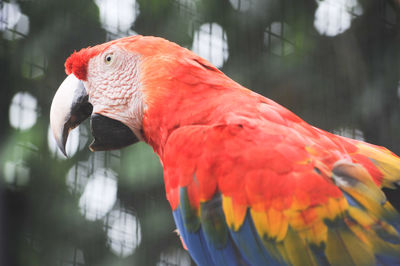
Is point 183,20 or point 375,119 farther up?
point 183,20

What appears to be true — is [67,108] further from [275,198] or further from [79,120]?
[275,198]

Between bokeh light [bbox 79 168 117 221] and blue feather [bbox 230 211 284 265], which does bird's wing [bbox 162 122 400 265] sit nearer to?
blue feather [bbox 230 211 284 265]

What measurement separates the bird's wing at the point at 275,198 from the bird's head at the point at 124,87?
Result: 0.35 feet

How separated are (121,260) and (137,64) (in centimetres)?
95

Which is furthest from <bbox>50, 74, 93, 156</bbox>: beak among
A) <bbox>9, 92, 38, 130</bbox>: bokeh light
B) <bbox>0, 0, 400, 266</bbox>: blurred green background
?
<bbox>9, 92, 38, 130</bbox>: bokeh light

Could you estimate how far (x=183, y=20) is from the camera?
62.7 inches

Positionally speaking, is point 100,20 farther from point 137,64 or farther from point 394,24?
point 394,24

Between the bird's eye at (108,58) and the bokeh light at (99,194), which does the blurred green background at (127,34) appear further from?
the bird's eye at (108,58)

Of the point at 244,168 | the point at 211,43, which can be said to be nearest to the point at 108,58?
the point at 244,168

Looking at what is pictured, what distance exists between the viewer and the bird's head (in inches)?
32.3

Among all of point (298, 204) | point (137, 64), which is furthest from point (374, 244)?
point (137, 64)

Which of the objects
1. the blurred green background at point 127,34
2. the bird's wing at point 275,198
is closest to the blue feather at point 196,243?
the bird's wing at point 275,198

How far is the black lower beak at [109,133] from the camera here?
2.90 ft

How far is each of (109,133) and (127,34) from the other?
2.58 ft
